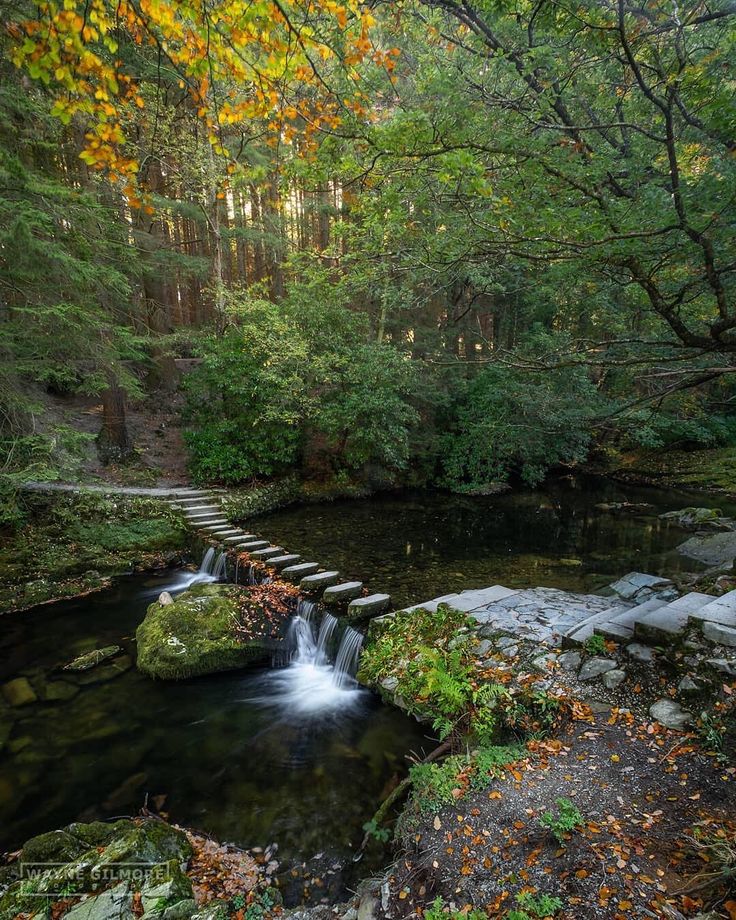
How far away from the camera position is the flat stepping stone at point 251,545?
8.97 metres

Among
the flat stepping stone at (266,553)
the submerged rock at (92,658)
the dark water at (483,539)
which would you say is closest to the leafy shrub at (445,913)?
the dark water at (483,539)

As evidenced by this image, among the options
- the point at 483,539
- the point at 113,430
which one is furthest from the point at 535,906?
the point at 113,430

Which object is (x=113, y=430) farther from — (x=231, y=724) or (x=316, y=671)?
(x=231, y=724)

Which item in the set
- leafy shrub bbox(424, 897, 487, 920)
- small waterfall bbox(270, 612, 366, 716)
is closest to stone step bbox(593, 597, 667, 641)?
leafy shrub bbox(424, 897, 487, 920)

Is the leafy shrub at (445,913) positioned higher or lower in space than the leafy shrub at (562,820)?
lower

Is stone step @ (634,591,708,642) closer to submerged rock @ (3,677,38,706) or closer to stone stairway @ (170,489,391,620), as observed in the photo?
stone stairway @ (170,489,391,620)

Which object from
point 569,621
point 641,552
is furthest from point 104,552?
point 641,552

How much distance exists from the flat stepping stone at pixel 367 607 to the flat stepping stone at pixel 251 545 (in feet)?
10.7

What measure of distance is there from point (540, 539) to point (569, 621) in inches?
248

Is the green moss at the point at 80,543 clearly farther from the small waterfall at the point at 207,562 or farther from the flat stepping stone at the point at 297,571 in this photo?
the flat stepping stone at the point at 297,571

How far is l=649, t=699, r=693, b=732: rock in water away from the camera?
3.40 m

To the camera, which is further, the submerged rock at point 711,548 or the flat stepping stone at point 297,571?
the submerged rock at point 711,548

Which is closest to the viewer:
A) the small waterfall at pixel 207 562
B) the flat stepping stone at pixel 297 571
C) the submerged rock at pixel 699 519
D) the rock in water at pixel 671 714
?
the rock in water at pixel 671 714

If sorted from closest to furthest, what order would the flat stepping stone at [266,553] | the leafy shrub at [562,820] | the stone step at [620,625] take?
the leafy shrub at [562,820] < the stone step at [620,625] < the flat stepping stone at [266,553]
